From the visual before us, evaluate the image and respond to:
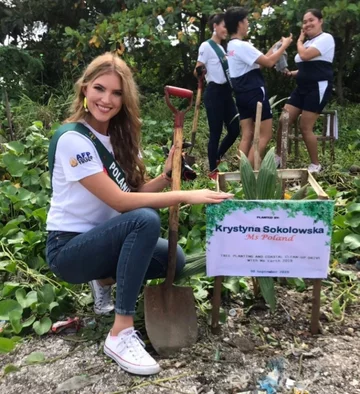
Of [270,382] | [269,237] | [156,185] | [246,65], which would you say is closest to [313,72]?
[246,65]

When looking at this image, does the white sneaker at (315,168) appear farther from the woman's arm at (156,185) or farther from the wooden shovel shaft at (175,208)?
the wooden shovel shaft at (175,208)

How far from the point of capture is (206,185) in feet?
13.3

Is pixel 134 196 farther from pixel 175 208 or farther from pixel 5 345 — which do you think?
pixel 5 345

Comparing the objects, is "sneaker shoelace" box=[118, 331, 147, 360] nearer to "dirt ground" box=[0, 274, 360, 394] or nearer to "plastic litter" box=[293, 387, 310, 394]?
"dirt ground" box=[0, 274, 360, 394]

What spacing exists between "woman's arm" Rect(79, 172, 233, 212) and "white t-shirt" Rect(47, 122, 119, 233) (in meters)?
0.04

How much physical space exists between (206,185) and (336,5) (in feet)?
8.60

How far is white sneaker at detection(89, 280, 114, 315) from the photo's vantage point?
7.70 feet

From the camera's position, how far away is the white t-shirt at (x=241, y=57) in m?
3.84

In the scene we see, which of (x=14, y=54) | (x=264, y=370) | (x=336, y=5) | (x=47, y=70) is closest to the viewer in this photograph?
(x=264, y=370)

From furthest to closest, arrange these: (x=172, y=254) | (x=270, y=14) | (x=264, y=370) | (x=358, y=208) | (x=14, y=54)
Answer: (x=14, y=54) < (x=270, y=14) < (x=358, y=208) < (x=172, y=254) < (x=264, y=370)

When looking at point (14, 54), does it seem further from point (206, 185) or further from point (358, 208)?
point (358, 208)

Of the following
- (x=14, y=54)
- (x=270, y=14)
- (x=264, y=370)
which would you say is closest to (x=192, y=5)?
(x=270, y=14)

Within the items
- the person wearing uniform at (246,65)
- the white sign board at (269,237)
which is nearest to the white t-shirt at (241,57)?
the person wearing uniform at (246,65)

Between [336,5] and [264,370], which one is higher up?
[336,5]
